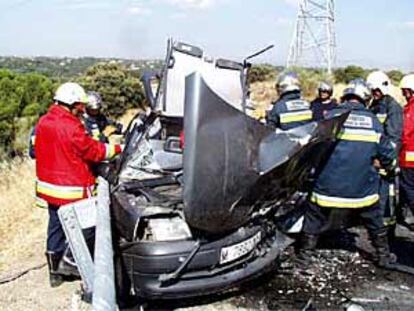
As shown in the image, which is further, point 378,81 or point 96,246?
point 378,81

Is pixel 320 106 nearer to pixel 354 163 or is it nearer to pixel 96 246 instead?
pixel 354 163

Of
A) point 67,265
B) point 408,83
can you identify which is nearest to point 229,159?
point 67,265

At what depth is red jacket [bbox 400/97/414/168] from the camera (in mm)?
6215

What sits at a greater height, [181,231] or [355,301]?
[181,231]

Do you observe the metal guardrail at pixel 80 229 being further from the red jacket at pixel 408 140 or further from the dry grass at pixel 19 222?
the red jacket at pixel 408 140

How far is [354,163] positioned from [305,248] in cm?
107

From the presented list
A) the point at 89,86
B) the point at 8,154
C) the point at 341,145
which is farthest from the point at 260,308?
the point at 89,86

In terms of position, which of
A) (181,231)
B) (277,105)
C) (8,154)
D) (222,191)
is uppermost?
(277,105)

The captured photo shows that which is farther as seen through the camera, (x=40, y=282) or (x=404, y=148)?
(x=404, y=148)

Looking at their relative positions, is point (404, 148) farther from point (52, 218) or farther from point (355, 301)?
point (52, 218)

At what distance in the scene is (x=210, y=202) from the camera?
14.0 feet

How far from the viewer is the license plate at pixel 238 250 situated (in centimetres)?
466

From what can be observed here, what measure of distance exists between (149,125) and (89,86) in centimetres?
2110

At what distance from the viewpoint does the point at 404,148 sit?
246 inches
